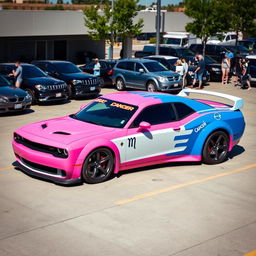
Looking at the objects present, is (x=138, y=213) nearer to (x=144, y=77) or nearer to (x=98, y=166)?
(x=98, y=166)

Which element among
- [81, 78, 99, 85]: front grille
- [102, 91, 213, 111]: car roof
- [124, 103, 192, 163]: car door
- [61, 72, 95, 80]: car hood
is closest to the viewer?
[124, 103, 192, 163]: car door

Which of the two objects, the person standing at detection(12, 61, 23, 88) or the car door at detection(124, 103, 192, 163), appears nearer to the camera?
the car door at detection(124, 103, 192, 163)

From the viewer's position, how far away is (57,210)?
8297 mm

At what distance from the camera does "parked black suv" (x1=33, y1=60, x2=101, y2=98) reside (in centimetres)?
2080

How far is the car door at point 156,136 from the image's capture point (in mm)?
9992

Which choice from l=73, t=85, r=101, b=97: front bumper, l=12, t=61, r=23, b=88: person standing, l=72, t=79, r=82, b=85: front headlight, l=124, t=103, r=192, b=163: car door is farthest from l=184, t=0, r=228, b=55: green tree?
l=124, t=103, r=192, b=163: car door

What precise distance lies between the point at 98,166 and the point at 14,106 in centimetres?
814

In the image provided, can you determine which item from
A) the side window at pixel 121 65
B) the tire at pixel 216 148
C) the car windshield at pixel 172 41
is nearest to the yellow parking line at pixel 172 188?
the tire at pixel 216 148

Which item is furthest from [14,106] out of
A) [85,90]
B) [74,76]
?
[74,76]

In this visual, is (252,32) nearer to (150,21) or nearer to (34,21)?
(150,21)

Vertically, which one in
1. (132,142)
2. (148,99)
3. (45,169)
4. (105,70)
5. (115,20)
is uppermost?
(115,20)

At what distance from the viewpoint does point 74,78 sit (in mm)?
21094

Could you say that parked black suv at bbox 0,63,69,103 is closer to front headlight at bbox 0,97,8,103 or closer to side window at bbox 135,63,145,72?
front headlight at bbox 0,97,8,103

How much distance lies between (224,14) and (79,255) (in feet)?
108
